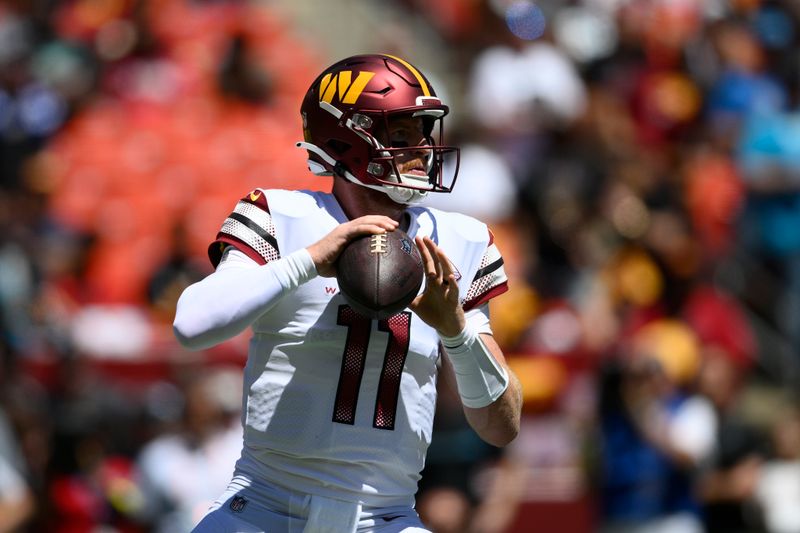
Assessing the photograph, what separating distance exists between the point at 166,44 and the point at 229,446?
505 cm

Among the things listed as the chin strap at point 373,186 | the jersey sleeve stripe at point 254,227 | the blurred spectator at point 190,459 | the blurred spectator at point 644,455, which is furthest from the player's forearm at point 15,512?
the jersey sleeve stripe at point 254,227

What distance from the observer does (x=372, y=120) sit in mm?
3555

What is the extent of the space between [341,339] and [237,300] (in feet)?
1.13

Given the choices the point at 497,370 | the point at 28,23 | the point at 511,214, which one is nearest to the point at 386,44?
the point at 511,214

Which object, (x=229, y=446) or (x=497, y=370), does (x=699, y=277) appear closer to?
(x=229, y=446)

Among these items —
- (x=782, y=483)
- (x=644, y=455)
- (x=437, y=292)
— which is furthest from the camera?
(x=782, y=483)

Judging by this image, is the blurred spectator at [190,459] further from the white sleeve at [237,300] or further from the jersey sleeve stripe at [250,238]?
the white sleeve at [237,300]

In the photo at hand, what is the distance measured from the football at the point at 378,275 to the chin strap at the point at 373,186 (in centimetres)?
24

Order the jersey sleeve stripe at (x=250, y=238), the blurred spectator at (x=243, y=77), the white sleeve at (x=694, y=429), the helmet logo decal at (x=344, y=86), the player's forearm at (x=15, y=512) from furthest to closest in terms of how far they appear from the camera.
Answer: the blurred spectator at (x=243, y=77), the white sleeve at (x=694, y=429), the player's forearm at (x=15, y=512), the helmet logo decal at (x=344, y=86), the jersey sleeve stripe at (x=250, y=238)

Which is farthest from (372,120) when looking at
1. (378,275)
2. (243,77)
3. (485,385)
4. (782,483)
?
(243,77)

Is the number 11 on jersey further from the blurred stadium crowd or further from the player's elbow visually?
the blurred stadium crowd

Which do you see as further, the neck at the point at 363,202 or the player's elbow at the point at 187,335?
the neck at the point at 363,202

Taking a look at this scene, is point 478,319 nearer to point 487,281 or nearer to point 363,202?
point 487,281

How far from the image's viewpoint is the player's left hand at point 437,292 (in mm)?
3385
